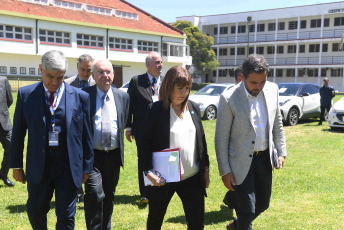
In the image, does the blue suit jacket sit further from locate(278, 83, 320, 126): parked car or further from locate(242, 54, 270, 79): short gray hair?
locate(278, 83, 320, 126): parked car

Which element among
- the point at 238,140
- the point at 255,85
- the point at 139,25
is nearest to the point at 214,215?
the point at 238,140

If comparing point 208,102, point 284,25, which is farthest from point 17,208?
point 284,25

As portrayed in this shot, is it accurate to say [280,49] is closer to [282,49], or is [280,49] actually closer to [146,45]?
[282,49]

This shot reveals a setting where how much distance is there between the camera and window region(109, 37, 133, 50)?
143 feet

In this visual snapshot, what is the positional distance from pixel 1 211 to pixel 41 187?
249 cm

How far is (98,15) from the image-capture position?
43719mm

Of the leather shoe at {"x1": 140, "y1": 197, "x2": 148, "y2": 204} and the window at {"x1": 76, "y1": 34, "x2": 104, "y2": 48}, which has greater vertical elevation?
the window at {"x1": 76, "y1": 34, "x2": 104, "y2": 48}

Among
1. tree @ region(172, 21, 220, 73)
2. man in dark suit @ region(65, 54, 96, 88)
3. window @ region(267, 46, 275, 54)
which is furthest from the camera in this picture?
window @ region(267, 46, 275, 54)

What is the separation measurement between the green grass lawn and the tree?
4649 cm

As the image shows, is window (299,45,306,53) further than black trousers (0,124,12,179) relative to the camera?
Yes

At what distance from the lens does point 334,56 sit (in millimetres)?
53719

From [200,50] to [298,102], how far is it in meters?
41.0

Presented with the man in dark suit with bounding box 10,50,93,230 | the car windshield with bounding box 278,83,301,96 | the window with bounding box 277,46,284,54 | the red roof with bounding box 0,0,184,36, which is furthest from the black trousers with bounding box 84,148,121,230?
the window with bounding box 277,46,284,54

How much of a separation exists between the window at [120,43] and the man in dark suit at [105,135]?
132ft
